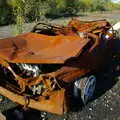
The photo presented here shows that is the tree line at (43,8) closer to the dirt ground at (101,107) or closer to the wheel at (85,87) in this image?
the dirt ground at (101,107)

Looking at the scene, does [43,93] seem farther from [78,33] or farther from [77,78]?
[78,33]

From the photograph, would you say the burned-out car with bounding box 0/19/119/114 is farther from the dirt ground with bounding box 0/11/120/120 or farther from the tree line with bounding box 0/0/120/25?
the tree line with bounding box 0/0/120/25

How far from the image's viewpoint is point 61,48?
7090 millimetres

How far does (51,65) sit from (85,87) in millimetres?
816

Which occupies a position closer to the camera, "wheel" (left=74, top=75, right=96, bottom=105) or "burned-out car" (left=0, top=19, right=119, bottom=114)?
"burned-out car" (left=0, top=19, right=119, bottom=114)

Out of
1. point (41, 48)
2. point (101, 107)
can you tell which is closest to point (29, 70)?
point (41, 48)

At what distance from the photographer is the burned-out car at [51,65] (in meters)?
6.18

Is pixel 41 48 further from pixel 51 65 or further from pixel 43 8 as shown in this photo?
pixel 43 8

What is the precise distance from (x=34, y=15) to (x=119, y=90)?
5.80 m

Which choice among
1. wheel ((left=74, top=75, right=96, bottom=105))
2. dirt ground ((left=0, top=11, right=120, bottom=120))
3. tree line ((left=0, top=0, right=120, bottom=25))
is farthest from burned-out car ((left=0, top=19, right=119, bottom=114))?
tree line ((left=0, top=0, right=120, bottom=25))

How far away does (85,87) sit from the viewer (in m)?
6.93

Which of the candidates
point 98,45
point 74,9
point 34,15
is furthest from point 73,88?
point 74,9

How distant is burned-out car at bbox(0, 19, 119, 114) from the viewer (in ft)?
20.3

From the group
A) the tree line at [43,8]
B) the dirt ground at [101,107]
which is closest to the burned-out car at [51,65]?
the dirt ground at [101,107]
